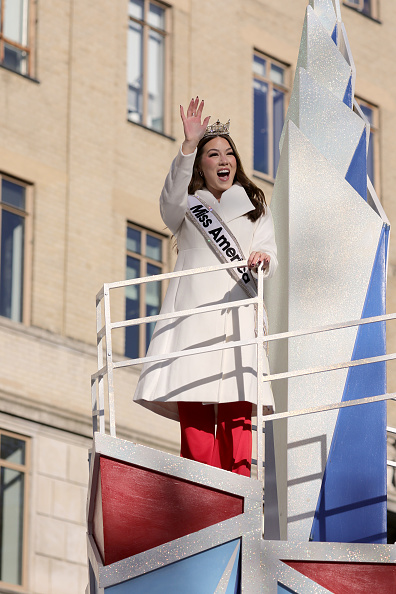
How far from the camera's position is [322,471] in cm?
855

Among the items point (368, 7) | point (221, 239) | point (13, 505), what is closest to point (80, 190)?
point (13, 505)

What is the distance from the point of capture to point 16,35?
2064cm

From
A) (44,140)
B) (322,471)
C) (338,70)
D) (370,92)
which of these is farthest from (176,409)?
(370,92)

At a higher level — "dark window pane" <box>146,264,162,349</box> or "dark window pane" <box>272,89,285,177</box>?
"dark window pane" <box>272,89,285,177</box>

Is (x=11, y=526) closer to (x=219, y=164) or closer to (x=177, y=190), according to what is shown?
(x=219, y=164)

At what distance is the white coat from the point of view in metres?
8.22

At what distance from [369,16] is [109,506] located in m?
20.4

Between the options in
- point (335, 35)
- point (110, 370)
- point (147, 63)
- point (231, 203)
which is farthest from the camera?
point (147, 63)

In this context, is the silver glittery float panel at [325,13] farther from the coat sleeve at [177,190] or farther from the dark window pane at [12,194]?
the dark window pane at [12,194]

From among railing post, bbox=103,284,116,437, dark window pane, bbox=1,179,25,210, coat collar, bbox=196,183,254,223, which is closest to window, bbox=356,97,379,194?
dark window pane, bbox=1,179,25,210

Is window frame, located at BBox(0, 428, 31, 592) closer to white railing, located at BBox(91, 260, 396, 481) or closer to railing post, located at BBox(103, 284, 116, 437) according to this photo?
white railing, located at BBox(91, 260, 396, 481)

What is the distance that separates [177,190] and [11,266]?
11.4 m

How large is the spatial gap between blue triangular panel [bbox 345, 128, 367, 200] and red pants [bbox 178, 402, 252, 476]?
198 centimetres

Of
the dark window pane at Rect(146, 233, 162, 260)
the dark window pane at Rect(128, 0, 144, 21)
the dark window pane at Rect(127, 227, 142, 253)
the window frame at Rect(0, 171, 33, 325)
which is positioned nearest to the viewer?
the window frame at Rect(0, 171, 33, 325)
